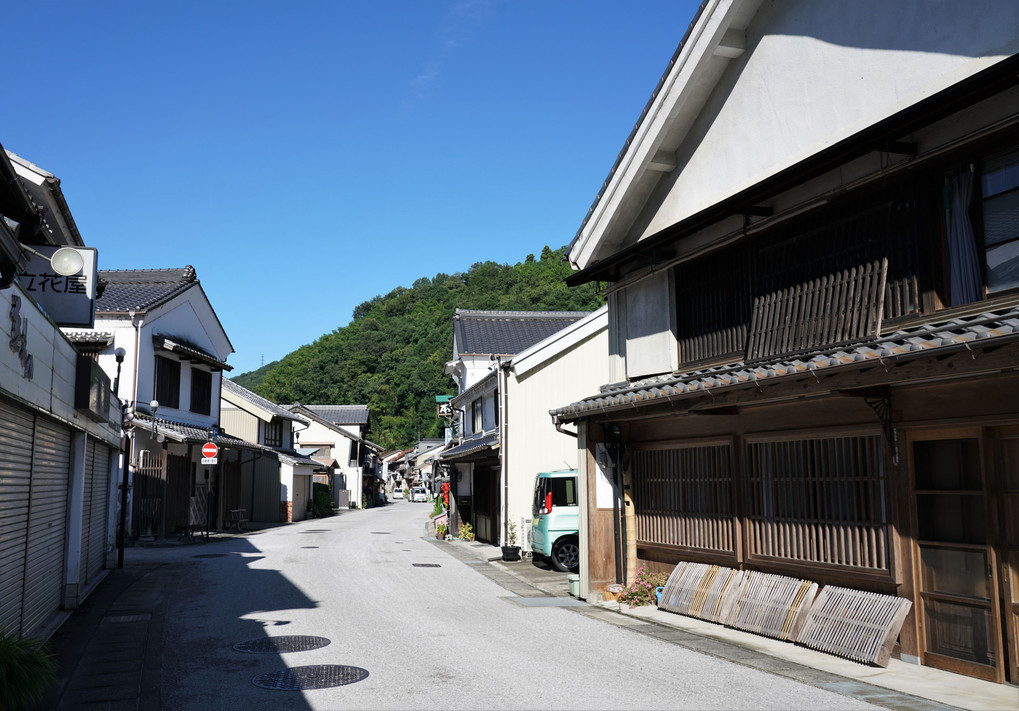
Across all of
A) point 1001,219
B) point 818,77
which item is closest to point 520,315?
point 818,77

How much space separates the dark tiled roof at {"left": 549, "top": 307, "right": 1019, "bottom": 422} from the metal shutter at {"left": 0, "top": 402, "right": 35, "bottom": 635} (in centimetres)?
766

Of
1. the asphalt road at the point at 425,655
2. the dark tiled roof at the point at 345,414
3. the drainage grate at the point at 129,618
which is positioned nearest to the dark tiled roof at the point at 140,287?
the asphalt road at the point at 425,655

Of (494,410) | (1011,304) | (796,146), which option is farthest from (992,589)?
(494,410)

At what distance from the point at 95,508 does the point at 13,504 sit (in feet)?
A: 27.4

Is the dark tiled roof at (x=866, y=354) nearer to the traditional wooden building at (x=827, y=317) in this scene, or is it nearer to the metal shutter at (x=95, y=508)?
the traditional wooden building at (x=827, y=317)

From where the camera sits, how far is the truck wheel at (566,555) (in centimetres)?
1897

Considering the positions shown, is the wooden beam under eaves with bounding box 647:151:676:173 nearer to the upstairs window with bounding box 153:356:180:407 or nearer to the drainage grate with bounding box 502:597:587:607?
the drainage grate with bounding box 502:597:587:607

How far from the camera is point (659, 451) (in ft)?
43.8

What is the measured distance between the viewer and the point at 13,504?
9.27 metres

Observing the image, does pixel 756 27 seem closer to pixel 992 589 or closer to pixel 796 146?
pixel 796 146

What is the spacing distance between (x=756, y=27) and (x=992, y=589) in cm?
792

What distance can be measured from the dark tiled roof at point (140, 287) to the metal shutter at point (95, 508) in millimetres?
10128

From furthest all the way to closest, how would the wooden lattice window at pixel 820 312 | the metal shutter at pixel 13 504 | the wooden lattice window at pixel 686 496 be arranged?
1. the wooden lattice window at pixel 686 496
2. the wooden lattice window at pixel 820 312
3. the metal shutter at pixel 13 504

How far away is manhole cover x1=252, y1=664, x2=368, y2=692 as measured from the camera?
8070mm
